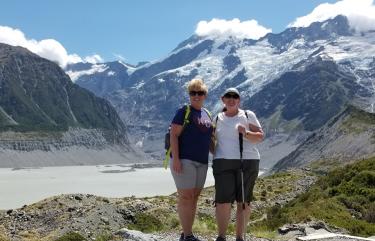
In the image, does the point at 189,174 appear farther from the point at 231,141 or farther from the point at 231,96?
the point at 231,96

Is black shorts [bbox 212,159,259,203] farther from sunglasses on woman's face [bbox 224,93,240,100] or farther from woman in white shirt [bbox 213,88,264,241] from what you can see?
sunglasses on woman's face [bbox 224,93,240,100]

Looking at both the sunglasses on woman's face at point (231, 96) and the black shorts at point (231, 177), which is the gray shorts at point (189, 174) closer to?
the black shorts at point (231, 177)

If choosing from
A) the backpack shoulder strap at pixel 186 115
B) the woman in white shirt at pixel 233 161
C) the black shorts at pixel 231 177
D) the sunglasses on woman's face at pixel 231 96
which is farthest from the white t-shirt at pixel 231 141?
the backpack shoulder strap at pixel 186 115

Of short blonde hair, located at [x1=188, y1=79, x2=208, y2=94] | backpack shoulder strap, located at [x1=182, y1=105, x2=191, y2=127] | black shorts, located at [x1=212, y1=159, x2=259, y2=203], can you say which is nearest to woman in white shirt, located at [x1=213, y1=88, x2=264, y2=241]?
black shorts, located at [x1=212, y1=159, x2=259, y2=203]

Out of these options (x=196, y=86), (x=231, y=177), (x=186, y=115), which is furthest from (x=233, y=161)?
(x=196, y=86)

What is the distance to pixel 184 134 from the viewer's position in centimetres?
1284

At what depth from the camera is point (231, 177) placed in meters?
12.8

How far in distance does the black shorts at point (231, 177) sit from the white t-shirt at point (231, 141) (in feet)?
0.45

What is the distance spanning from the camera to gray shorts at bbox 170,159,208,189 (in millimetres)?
12867

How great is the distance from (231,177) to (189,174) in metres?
0.97

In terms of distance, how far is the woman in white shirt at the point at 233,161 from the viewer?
12.8 m

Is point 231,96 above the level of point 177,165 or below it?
above

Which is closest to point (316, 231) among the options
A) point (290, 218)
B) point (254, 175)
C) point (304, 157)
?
point (290, 218)

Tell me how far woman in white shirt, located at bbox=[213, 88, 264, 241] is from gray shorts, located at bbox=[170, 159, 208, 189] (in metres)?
0.35
